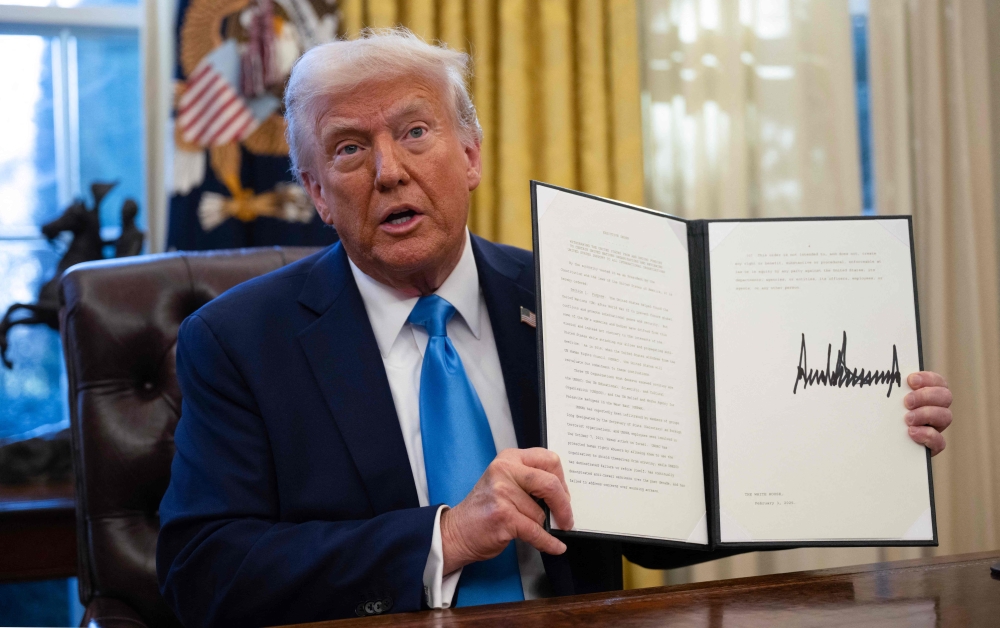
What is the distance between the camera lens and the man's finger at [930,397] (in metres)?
1.23

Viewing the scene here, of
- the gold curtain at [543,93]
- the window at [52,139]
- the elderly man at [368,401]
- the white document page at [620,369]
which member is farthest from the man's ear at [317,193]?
the window at [52,139]

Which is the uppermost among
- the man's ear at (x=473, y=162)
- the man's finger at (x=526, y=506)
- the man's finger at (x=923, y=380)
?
the man's ear at (x=473, y=162)

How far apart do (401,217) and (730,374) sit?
594mm

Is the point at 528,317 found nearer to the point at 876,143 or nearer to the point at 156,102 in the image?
the point at 156,102

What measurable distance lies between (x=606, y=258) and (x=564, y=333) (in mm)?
142

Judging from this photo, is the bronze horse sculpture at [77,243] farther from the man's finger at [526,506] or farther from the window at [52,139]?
the man's finger at [526,506]

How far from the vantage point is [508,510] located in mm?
1104

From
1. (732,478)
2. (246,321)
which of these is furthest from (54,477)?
(732,478)

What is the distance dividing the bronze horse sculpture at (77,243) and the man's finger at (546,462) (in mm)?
1652

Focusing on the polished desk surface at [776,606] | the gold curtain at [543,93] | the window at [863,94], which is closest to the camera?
the polished desk surface at [776,606]

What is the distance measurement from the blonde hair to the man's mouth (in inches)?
8.3

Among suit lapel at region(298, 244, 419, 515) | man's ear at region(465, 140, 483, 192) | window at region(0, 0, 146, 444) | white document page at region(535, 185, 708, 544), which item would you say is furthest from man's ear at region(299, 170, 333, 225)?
window at region(0, 0, 146, 444)

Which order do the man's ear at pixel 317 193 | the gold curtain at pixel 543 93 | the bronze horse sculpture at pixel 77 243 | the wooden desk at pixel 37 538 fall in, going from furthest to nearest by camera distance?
the gold curtain at pixel 543 93, the bronze horse sculpture at pixel 77 243, the wooden desk at pixel 37 538, the man's ear at pixel 317 193

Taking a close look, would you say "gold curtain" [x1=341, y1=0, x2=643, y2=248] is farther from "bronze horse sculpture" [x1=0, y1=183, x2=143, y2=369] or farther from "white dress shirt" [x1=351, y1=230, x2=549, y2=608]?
"white dress shirt" [x1=351, y1=230, x2=549, y2=608]
